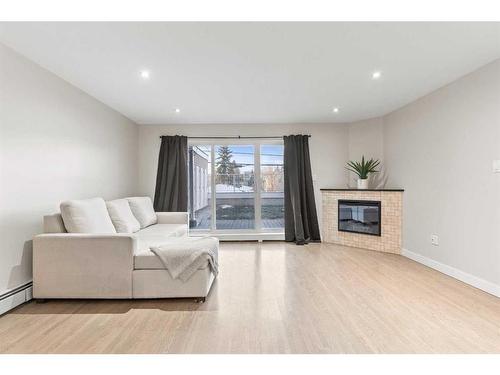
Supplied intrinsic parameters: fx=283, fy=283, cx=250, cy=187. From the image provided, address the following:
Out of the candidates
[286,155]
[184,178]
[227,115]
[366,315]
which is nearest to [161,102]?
[227,115]

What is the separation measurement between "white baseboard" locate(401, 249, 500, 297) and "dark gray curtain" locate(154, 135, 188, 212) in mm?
3951

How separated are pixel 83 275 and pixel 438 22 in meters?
3.67

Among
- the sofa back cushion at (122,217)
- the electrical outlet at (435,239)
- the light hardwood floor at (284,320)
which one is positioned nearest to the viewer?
the light hardwood floor at (284,320)

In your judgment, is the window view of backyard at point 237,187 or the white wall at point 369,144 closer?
the white wall at point 369,144

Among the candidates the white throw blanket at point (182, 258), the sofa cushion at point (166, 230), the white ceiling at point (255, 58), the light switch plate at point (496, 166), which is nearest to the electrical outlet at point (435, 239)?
the light switch plate at point (496, 166)

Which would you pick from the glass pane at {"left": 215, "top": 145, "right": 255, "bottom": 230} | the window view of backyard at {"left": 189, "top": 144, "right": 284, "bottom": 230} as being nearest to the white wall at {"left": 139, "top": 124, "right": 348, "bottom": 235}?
the window view of backyard at {"left": 189, "top": 144, "right": 284, "bottom": 230}

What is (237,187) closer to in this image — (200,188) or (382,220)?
(200,188)

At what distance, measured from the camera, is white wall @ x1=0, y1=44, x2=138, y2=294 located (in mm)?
2504

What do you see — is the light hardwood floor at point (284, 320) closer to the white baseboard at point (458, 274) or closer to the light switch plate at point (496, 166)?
the white baseboard at point (458, 274)

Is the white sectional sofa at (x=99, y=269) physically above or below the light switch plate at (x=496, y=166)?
below

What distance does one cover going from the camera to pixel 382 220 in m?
4.72

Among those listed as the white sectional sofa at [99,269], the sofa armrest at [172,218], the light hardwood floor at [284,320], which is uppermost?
the sofa armrest at [172,218]

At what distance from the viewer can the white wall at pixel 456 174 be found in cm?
289

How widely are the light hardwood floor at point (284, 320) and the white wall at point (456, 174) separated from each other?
0.44 metres
